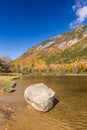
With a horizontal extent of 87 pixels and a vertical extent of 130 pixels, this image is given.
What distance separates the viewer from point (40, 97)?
24422 millimetres

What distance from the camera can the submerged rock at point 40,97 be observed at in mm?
24341

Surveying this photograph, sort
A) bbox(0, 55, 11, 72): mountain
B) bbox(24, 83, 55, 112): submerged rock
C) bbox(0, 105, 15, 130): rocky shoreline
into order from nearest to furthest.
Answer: bbox(0, 105, 15, 130): rocky shoreline < bbox(24, 83, 55, 112): submerged rock < bbox(0, 55, 11, 72): mountain

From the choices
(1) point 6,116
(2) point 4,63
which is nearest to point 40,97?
(1) point 6,116

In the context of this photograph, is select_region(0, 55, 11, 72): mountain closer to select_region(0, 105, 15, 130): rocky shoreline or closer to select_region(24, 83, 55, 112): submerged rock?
select_region(24, 83, 55, 112): submerged rock

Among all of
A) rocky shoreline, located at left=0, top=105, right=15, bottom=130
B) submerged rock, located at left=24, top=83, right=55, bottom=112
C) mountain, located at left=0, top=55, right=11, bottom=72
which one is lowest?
rocky shoreline, located at left=0, top=105, right=15, bottom=130

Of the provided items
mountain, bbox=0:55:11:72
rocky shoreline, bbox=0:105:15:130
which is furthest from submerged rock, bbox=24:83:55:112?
mountain, bbox=0:55:11:72

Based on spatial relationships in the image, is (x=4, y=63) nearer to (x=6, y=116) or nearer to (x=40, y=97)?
(x=40, y=97)

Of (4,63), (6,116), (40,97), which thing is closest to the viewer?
(6,116)

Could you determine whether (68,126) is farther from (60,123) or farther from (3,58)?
(3,58)

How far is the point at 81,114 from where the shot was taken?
23.5 m

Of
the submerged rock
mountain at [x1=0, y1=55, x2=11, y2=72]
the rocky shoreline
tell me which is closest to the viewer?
the rocky shoreline

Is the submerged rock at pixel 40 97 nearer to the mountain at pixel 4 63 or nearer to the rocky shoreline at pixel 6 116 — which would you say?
the rocky shoreline at pixel 6 116

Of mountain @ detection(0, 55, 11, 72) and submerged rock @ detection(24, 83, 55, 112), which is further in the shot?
mountain @ detection(0, 55, 11, 72)

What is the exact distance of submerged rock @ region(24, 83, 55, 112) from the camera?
2434 centimetres
